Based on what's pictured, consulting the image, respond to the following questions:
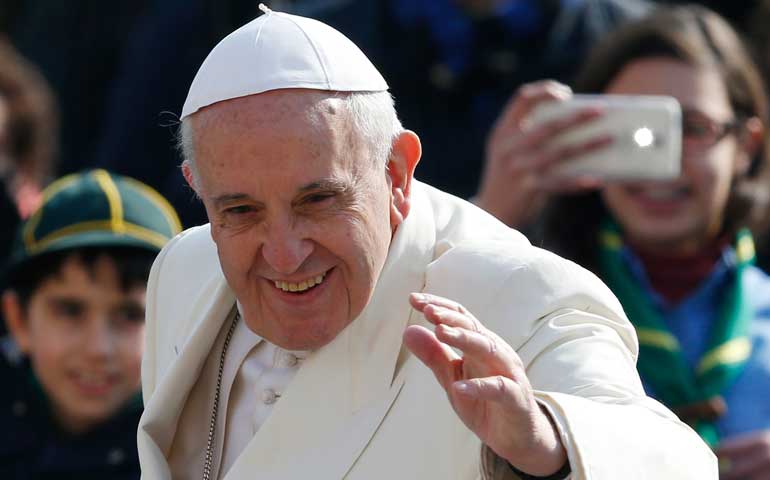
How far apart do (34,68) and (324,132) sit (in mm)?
3832

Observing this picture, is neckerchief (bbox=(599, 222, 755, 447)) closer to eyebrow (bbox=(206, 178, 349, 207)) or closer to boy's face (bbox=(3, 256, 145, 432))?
boy's face (bbox=(3, 256, 145, 432))

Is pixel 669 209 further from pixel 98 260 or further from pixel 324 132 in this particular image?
pixel 324 132

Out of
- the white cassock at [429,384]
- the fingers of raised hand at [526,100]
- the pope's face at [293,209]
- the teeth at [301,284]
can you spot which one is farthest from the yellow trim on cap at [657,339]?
the teeth at [301,284]

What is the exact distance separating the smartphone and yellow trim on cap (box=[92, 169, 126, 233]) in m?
1.12

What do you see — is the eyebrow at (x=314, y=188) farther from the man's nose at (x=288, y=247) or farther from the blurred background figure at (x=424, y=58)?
the blurred background figure at (x=424, y=58)

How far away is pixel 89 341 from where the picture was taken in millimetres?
4199

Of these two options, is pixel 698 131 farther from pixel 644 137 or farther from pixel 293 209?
pixel 293 209

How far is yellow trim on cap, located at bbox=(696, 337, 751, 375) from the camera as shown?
4.09m

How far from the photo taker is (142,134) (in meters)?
5.68

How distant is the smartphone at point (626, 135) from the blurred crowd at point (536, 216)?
0.11 ft

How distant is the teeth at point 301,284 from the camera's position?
2715 millimetres

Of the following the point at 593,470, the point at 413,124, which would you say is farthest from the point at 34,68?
the point at 593,470

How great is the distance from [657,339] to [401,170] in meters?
1.50

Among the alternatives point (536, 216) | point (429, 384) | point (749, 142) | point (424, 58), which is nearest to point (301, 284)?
point (429, 384)
